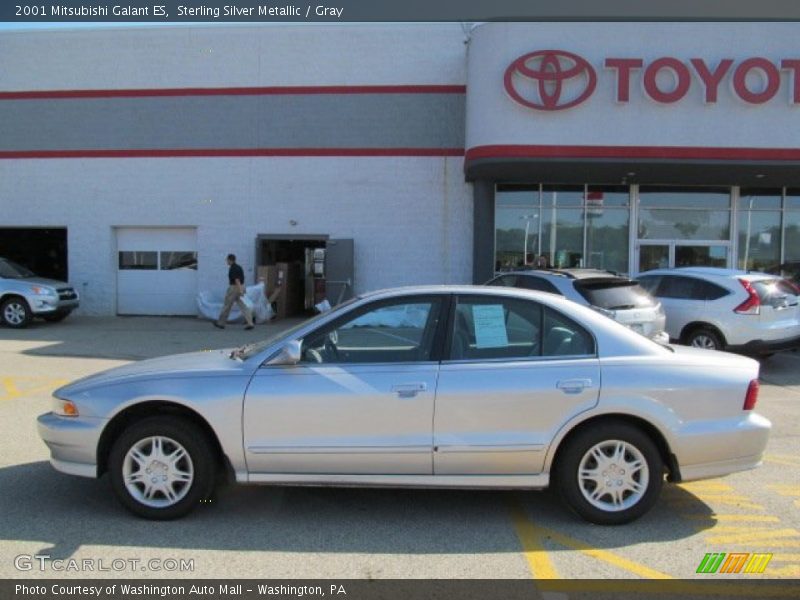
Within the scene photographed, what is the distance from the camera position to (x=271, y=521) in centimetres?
439

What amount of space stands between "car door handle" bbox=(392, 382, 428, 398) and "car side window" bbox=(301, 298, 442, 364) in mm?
198

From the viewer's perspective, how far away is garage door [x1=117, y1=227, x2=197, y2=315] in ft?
61.1

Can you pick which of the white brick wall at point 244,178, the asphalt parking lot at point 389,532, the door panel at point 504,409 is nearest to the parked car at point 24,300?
the white brick wall at point 244,178

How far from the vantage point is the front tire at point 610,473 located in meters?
4.27

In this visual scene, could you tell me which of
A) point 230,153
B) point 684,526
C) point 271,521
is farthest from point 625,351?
point 230,153

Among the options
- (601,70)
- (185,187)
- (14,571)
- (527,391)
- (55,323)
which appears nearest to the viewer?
(14,571)

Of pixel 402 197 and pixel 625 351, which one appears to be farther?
pixel 402 197

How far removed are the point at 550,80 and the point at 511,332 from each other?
1162cm

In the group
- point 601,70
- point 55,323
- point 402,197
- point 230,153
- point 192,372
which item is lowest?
point 55,323

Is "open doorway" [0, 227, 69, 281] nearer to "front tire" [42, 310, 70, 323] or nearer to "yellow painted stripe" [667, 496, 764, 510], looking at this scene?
"front tire" [42, 310, 70, 323]

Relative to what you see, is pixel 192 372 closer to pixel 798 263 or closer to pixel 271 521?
pixel 271 521

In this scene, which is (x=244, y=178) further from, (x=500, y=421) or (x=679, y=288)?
(x=500, y=421)

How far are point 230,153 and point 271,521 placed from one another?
589 inches

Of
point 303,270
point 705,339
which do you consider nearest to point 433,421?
point 705,339
